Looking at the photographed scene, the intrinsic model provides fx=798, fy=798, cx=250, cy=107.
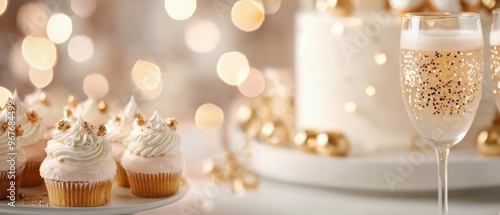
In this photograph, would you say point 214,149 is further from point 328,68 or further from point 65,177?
point 65,177

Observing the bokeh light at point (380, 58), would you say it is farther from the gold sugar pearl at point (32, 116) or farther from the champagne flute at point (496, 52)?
the gold sugar pearl at point (32, 116)

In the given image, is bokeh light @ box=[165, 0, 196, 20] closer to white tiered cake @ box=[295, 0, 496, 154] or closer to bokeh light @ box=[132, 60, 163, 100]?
bokeh light @ box=[132, 60, 163, 100]

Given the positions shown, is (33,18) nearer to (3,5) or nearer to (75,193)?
(3,5)

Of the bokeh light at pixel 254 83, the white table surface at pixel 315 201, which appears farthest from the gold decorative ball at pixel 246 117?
the bokeh light at pixel 254 83

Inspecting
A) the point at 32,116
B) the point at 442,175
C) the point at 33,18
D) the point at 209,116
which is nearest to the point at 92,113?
the point at 32,116

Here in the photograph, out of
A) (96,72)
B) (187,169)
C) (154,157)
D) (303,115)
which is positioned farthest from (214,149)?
(96,72)

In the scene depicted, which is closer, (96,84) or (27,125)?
(27,125)
